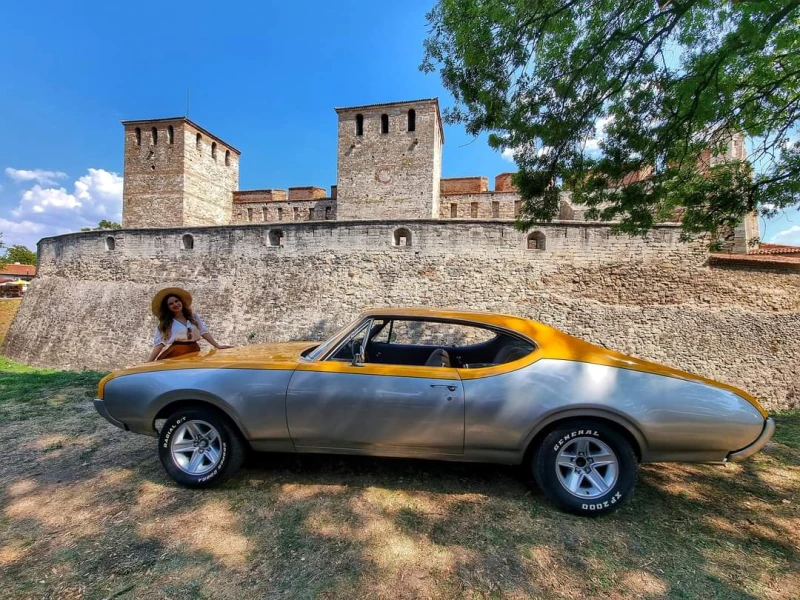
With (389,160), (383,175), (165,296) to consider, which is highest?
(389,160)

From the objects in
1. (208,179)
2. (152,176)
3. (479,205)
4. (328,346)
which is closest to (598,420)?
(328,346)

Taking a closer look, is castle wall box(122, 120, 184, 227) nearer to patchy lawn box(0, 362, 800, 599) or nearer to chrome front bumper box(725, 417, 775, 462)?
patchy lawn box(0, 362, 800, 599)

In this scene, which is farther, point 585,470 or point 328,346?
point 328,346

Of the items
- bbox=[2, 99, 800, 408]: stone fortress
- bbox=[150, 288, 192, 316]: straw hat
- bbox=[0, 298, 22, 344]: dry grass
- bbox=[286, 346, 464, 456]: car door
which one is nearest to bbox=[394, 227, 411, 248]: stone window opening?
bbox=[2, 99, 800, 408]: stone fortress

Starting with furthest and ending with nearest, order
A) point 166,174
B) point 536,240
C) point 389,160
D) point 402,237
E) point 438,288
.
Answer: point 166,174 < point 389,160 < point 402,237 < point 438,288 < point 536,240

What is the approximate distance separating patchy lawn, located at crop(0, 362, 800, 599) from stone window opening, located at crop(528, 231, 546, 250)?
8628 mm

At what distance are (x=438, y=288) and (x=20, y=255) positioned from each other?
69.1 m

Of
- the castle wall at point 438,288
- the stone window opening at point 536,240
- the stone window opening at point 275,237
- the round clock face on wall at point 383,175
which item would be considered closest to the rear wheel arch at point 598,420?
the castle wall at point 438,288

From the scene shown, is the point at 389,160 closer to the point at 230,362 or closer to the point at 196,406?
the point at 230,362

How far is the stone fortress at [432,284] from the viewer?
10.1 metres

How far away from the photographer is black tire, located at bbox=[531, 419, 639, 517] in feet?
7.73

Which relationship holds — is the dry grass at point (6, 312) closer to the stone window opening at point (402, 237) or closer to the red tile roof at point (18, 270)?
the stone window opening at point (402, 237)

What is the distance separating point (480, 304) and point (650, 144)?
654 centimetres

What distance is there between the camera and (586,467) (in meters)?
2.43
